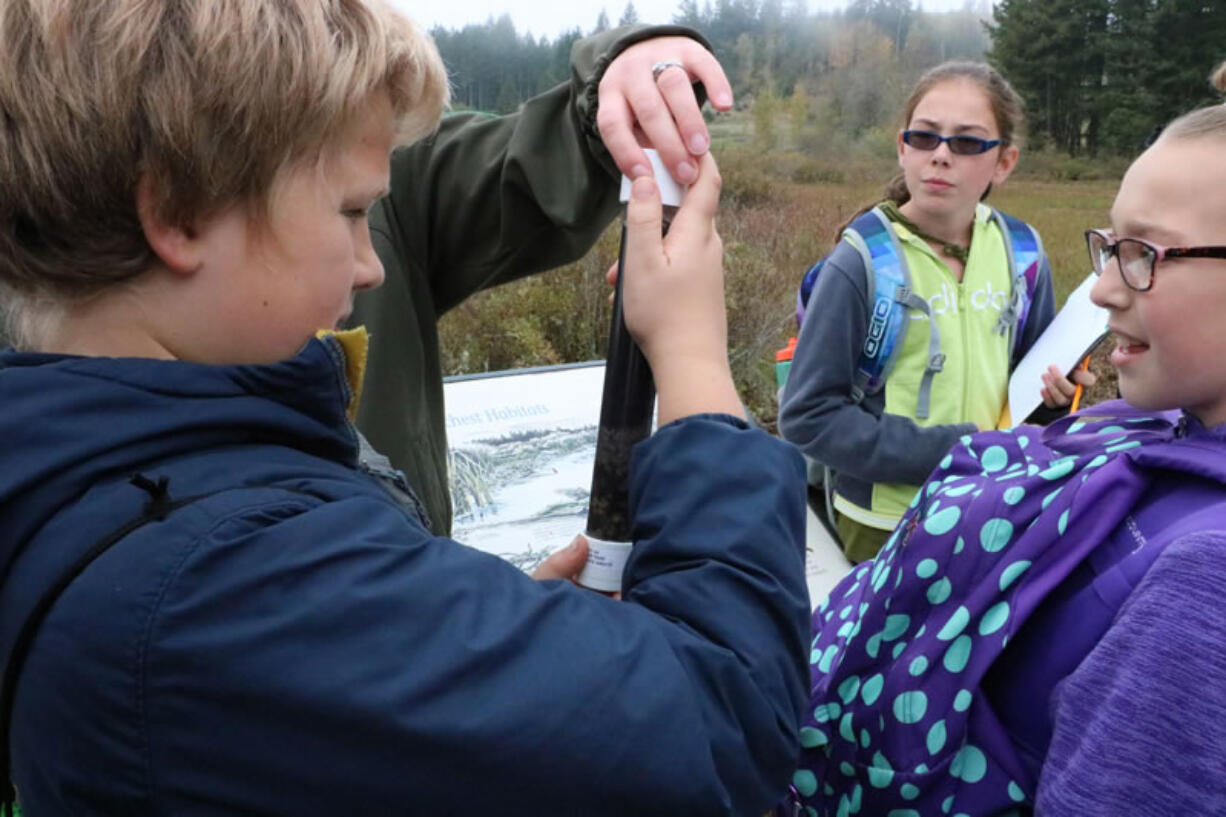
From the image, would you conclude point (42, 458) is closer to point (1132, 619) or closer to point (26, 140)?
point (26, 140)

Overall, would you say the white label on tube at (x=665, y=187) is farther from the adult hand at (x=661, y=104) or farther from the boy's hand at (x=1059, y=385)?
the boy's hand at (x=1059, y=385)

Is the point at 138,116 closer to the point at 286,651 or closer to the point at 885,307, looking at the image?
the point at 286,651

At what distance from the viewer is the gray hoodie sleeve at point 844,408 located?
9.26 feet

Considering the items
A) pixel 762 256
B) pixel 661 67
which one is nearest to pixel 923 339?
pixel 661 67

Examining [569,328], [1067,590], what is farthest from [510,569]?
[569,328]

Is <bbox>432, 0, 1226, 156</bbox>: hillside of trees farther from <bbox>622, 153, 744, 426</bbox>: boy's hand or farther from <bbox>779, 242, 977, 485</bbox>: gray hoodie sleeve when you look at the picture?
<bbox>622, 153, 744, 426</bbox>: boy's hand

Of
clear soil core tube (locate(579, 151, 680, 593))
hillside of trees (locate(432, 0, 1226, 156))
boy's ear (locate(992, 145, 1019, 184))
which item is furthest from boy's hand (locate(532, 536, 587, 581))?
hillside of trees (locate(432, 0, 1226, 156))

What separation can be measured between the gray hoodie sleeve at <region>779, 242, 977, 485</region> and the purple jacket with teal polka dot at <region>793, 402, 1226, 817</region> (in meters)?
1.26

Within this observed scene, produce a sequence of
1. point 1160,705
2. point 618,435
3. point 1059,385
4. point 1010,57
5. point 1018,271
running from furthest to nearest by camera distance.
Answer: point 1010,57, point 1018,271, point 1059,385, point 618,435, point 1160,705

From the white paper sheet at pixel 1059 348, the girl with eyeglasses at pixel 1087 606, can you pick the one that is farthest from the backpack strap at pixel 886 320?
the girl with eyeglasses at pixel 1087 606

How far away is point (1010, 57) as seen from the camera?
9039 millimetres

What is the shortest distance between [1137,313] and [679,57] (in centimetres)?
83

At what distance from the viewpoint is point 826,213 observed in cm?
918

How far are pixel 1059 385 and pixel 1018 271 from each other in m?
0.53
